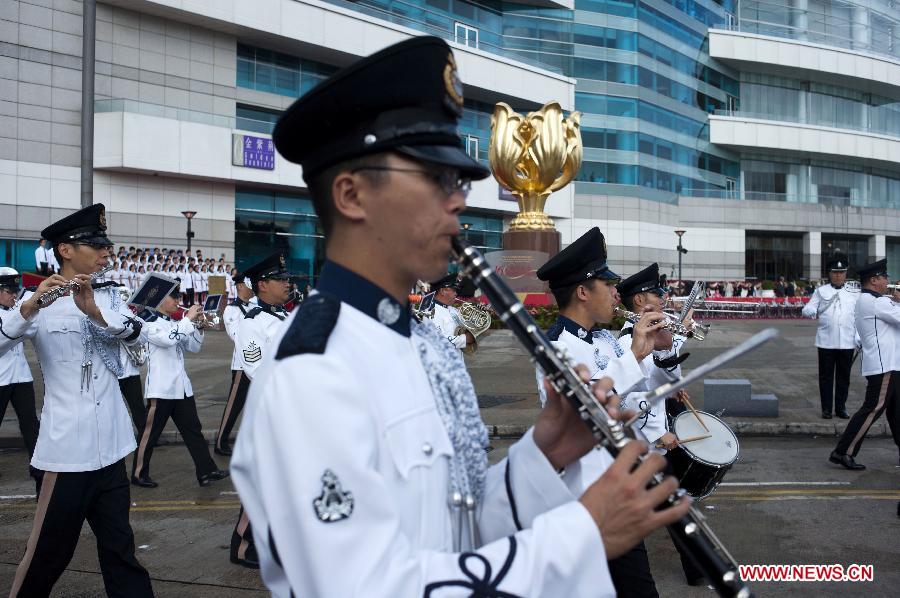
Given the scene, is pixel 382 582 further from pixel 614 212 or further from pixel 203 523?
pixel 614 212

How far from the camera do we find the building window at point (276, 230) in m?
34.6

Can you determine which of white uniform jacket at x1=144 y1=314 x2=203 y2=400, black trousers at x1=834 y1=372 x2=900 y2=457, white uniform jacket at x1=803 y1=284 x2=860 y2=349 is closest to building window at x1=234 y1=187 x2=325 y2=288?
white uniform jacket at x1=803 y1=284 x2=860 y2=349

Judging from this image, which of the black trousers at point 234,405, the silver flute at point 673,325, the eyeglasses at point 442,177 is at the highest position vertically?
the eyeglasses at point 442,177

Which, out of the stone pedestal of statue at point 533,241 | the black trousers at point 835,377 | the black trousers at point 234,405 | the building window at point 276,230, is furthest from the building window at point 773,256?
the black trousers at point 234,405

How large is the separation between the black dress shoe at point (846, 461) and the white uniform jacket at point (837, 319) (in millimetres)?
3641

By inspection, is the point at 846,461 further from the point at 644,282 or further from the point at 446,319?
the point at 446,319

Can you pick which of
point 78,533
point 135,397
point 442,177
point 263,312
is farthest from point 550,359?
point 135,397

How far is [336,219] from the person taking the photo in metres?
1.97

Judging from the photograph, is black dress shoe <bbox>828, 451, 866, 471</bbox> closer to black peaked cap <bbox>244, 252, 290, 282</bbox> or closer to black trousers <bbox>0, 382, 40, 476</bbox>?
black peaked cap <bbox>244, 252, 290, 282</bbox>

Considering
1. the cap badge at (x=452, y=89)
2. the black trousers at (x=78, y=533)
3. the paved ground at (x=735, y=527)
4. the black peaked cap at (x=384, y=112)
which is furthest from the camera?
the paved ground at (x=735, y=527)

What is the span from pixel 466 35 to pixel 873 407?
34.7 meters

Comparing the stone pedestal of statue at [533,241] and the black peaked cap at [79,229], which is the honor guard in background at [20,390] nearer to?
the black peaked cap at [79,229]

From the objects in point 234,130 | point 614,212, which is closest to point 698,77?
point 614,212

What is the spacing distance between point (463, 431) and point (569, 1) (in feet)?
154
